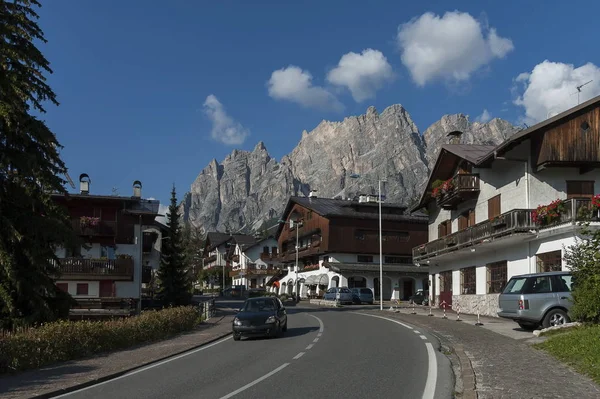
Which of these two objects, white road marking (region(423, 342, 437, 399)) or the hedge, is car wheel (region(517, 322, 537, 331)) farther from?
the hedge

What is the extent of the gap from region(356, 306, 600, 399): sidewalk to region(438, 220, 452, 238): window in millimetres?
23035

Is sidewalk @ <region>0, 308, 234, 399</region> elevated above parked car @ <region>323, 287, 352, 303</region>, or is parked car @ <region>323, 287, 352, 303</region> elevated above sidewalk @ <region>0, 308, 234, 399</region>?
sidewalk @ <region>0, 308, 234, 399</region>

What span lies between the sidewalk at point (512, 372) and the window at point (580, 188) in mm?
13019

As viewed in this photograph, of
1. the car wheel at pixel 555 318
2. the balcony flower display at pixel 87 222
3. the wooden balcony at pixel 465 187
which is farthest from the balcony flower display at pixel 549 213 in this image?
the balcony flower display at pixel 87 222

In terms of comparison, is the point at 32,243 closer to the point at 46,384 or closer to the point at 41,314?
the point at 41,314

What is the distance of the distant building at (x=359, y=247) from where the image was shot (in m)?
64.4

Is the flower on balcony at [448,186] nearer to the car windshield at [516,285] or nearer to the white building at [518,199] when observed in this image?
the white building at [518,199]

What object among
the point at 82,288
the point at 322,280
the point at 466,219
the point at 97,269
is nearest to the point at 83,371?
the point at 466,219

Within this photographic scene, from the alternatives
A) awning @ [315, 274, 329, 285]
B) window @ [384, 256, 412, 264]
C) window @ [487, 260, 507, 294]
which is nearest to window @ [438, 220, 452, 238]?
window @ [487, 260, 507, 294]

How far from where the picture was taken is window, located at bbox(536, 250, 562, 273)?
25.1 m

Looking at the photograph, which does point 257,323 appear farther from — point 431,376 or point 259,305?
point 431,376

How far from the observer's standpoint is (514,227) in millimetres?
26609

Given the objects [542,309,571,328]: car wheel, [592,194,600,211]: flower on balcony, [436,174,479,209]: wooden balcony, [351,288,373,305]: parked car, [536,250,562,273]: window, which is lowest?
[351,288,373,305]: parked car

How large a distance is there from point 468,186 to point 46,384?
2778 cm
